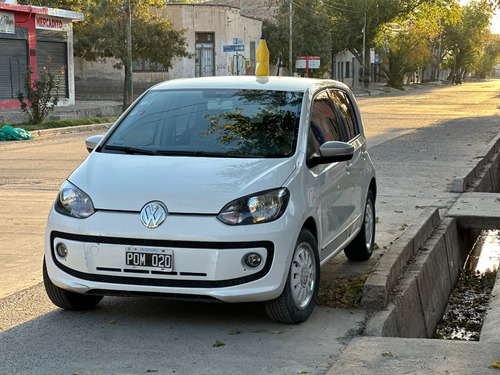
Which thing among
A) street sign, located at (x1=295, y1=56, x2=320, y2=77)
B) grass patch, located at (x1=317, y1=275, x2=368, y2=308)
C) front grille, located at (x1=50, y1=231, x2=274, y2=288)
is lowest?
grass patch, located at (x1=317, y1=275, x2=368, y2=308)

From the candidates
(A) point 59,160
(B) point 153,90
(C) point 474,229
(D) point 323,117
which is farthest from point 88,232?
(A) point 59,160

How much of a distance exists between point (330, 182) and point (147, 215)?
1.59 m

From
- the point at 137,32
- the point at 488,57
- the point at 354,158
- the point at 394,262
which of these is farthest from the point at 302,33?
the point at 488,57

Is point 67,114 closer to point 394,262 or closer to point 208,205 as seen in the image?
point 394,262

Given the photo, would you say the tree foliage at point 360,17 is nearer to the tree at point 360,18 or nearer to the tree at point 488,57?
the tree at point 360,18

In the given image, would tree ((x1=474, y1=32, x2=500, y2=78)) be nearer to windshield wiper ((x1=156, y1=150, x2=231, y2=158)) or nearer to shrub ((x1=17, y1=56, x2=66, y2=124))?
shrub ((x1=17, y1=56, x2=66, y2=124))

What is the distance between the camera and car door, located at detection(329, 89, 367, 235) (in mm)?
7001

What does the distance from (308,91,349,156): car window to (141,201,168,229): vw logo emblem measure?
1275 millimetres

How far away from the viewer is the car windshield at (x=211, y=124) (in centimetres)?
600

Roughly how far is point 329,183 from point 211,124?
0.94 metres

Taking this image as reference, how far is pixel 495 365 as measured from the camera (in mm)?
4570

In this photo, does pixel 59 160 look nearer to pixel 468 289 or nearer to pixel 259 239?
pixel 468 289

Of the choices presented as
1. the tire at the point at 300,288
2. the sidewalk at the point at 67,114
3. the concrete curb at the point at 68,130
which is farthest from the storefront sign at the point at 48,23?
the tire at the point at 300,288

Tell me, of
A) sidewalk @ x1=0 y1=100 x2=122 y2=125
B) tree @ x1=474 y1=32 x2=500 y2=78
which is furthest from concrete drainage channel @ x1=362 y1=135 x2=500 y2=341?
tree @ x1=474 y1=32 x2=500 y2=78
